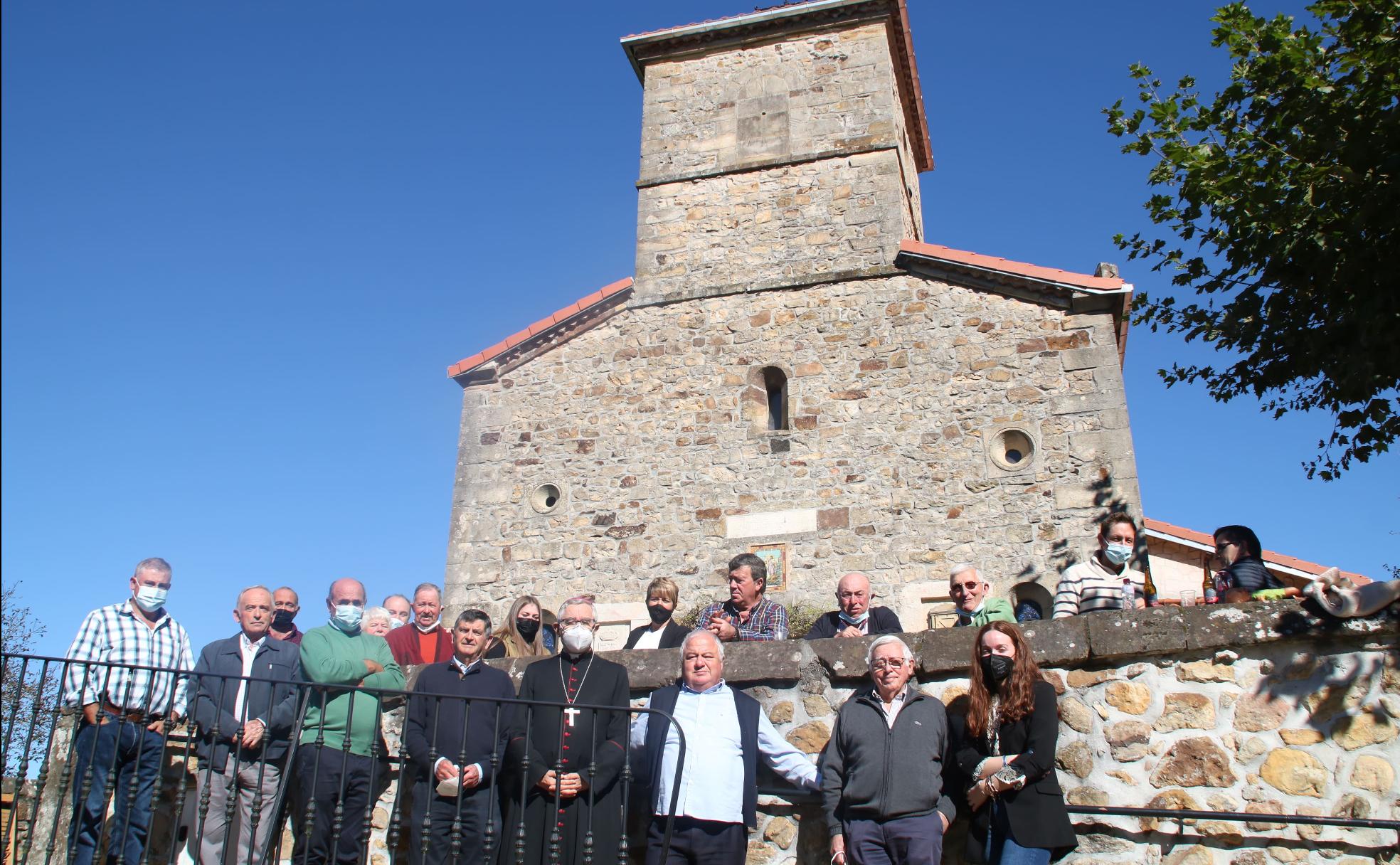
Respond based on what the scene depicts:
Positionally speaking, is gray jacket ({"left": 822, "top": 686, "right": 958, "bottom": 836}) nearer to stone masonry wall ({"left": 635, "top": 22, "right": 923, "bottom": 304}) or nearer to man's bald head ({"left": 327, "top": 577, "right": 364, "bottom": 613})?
man's bald head ({"left": 327, "top": 577, "right": 364, "bottom": 613})

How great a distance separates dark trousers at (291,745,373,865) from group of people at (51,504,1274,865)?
10 millimetres

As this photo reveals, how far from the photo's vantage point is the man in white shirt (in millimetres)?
4828

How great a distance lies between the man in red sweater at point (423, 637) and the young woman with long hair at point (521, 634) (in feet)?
1.30

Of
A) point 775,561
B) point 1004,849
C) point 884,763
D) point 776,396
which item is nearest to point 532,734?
point 884,763

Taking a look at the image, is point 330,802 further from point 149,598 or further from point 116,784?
point 149,598

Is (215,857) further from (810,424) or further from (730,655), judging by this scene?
(810,424)

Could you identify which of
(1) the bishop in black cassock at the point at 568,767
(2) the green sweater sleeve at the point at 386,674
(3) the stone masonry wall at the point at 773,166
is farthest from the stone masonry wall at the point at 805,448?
(1) the bishop in black cassock at the point at 568,767

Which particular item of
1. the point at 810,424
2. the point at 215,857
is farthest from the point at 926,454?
the point at 215,857

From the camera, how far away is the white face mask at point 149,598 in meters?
5.66

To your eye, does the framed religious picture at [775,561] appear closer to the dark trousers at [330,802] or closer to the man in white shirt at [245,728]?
the man in white shirt at [245,728]

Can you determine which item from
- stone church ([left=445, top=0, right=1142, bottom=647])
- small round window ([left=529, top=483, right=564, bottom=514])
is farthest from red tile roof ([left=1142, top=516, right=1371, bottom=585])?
small round window ([left=529, top=483, right=564, bottom=514])

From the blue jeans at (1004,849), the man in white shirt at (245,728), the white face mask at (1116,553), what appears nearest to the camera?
the blue jeans at (1004,849)

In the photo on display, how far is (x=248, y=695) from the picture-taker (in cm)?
508

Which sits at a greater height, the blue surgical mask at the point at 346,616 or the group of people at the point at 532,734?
the blue surgical mask at the point at 346,616
